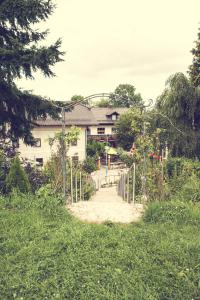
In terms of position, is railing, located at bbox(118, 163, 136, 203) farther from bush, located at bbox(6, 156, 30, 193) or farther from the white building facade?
the white building facade

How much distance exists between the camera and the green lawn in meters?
4.41

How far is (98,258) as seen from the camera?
16.8ft

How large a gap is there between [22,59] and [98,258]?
24.8ft

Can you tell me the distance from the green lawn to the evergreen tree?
5233 mm

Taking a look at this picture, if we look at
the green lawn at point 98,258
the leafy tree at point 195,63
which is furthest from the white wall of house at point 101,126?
the green lawn at point 98,258

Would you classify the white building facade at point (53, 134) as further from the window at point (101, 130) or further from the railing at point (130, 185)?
the window at point (101, 130)

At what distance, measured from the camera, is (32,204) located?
7590mm

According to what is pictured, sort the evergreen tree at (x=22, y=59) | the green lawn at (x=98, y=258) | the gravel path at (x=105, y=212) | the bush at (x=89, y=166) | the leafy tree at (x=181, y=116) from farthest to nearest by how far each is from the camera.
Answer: the bush at (x=89, y=166) → the leafy tree at (x=181, y=116) → the evergreen tree at (x=22, y=59) → the gravel path at (x=105, y=212) → the green lawn at (x=98, y=258)

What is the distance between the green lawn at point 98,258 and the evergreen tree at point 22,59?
5233mm

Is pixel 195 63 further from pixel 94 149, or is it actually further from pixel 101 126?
pixel 101 126

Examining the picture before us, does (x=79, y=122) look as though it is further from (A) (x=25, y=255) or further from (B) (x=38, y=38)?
(A) (x=25, y=255)

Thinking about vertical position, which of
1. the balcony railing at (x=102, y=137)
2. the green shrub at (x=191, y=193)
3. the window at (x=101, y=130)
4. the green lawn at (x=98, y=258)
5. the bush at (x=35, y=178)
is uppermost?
the window at (x=101, y=130)

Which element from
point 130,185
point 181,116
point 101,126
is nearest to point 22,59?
point 130,185

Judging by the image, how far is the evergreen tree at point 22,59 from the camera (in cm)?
962
